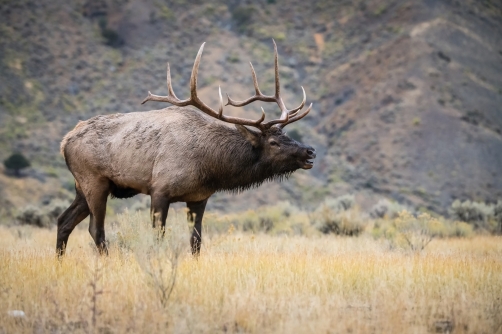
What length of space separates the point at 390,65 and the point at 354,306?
4413cm

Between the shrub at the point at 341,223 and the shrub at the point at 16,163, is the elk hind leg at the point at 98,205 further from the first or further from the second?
the shrub at the point at 16,163

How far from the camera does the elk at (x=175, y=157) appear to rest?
28.9 ft

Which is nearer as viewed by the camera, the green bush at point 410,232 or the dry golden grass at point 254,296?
the dry golden grass at point 254,296

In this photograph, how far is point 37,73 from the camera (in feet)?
143

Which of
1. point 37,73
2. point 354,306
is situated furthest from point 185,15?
point 354,306

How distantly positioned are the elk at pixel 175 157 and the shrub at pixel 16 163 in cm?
2701

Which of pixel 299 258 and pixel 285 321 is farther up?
pixel 285 321

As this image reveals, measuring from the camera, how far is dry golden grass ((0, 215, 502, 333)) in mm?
5230

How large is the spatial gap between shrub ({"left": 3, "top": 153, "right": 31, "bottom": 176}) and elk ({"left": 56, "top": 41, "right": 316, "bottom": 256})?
88.6ft

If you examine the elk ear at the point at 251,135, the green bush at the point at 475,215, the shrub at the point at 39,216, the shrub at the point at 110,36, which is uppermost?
the elk ear at the point at 251,135

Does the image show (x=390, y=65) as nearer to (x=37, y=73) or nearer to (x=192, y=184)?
(x=37, y=73)

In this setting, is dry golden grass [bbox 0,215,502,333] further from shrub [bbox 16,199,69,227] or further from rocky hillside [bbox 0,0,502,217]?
rocky hillside [bbox 0,0,502,217]

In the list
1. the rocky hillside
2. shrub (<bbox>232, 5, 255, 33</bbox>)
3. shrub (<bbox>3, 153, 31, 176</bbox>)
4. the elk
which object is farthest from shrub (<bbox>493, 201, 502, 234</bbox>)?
shrub (<bbox>232, 5, 255, 33</bbox>)

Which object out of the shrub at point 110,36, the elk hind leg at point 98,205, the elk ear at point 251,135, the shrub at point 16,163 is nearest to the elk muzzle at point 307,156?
the elk ear at point 251,135
